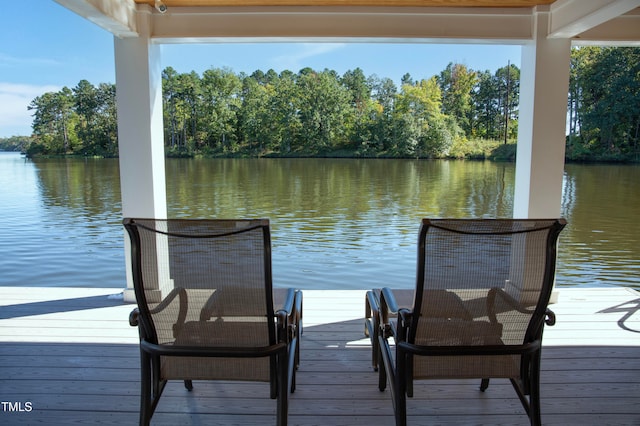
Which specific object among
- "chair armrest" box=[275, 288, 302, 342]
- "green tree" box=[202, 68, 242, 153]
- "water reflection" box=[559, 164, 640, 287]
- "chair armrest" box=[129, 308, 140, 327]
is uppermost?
"green tree" box=[202, 68, 242, 153]

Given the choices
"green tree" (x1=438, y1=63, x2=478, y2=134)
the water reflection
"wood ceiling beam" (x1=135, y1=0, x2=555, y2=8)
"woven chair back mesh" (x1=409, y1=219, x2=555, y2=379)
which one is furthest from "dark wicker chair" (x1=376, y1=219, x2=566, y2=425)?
"green tree" (x1=438, y1=63, x2=478, y2=134)

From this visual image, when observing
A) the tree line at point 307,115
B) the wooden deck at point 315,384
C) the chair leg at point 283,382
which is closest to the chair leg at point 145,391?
the wooden deck at point 315,384

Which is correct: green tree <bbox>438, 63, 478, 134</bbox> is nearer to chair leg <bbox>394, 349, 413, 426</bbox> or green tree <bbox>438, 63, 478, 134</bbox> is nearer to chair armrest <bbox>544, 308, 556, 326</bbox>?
chair armrest <bbox>544, 308, 556, 326</bbox>

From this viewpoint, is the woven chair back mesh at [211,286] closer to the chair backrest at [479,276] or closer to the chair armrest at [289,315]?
the chair armrest at [289,315]

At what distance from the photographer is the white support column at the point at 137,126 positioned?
142 inches

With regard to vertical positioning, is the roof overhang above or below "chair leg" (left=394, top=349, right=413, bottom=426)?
above

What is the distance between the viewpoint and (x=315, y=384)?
2369 millimetres

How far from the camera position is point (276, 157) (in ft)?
110

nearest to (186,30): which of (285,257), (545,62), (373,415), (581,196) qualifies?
(545,62)

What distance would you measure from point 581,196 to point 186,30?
13944 millimetres

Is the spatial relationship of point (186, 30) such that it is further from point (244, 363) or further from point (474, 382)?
point (474, 382)

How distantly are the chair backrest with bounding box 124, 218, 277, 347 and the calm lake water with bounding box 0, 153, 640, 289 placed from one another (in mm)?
4087

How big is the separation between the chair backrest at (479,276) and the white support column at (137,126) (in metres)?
2.64

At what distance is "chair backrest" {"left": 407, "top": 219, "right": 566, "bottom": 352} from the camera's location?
5.38ft
